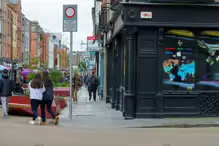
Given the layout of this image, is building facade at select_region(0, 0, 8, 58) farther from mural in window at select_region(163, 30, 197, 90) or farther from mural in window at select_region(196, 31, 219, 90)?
mural in window at select_region(196, 31, 219, 90)

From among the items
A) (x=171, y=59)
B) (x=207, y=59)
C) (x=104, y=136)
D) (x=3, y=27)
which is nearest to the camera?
(x=104, y=136)

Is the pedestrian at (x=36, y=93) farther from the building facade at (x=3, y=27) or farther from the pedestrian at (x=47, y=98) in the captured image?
the building facade at (x=3, y=27)

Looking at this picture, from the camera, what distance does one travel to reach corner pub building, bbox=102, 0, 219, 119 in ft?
48.9

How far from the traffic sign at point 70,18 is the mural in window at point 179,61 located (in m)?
3.14

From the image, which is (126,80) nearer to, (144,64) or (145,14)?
(144,64)

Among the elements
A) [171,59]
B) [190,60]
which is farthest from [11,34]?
[190,60]

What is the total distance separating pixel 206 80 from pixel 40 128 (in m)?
6.20

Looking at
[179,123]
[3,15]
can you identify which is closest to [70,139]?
[179,123]

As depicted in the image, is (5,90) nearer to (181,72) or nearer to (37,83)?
(37,83)

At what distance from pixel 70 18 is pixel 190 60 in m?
4.36

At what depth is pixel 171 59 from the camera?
1538cm

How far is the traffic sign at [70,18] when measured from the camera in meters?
15.1

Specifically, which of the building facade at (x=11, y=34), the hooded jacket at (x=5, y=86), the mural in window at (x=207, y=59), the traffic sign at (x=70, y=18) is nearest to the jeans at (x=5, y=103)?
the hooded jacket at (x=5, y=86)

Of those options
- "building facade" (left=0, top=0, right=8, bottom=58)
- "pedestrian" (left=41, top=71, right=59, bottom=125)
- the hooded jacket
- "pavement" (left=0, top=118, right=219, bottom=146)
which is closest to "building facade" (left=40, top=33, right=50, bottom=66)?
"building facade" (left=0, top=0, right=8, bottom=58)
